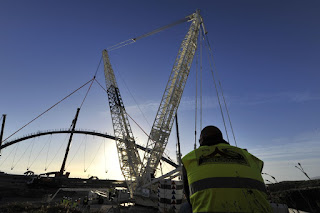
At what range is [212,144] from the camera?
8.39 feet

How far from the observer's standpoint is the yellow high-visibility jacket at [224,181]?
193 centimetres

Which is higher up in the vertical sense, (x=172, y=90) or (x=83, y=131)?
(x=83, y=131)

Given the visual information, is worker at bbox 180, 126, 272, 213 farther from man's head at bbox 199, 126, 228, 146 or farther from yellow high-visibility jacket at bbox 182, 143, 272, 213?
man's head at bbox 199, 126, 228, 146

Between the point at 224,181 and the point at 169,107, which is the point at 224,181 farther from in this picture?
the point at 169,107

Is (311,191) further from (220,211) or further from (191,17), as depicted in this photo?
(191,17)

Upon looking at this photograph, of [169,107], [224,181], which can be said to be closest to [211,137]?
[224,181]

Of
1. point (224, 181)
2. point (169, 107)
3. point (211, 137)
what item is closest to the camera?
point (224, 181)

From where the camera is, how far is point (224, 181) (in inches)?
79.0

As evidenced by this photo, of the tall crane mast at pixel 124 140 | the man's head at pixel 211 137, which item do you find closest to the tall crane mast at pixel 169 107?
the tall crane mast at pixel 124 140

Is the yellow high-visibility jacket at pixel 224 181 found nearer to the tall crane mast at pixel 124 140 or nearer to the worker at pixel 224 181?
the worker at pixel 224 181

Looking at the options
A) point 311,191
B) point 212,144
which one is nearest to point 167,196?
point 212,144

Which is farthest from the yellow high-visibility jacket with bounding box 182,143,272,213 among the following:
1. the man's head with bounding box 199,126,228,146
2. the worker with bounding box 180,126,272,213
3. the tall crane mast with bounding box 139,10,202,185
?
the tall crane mast with bounding box 139,10,202,185

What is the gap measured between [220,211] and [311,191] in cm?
2185

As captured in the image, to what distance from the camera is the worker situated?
6.35 ft
